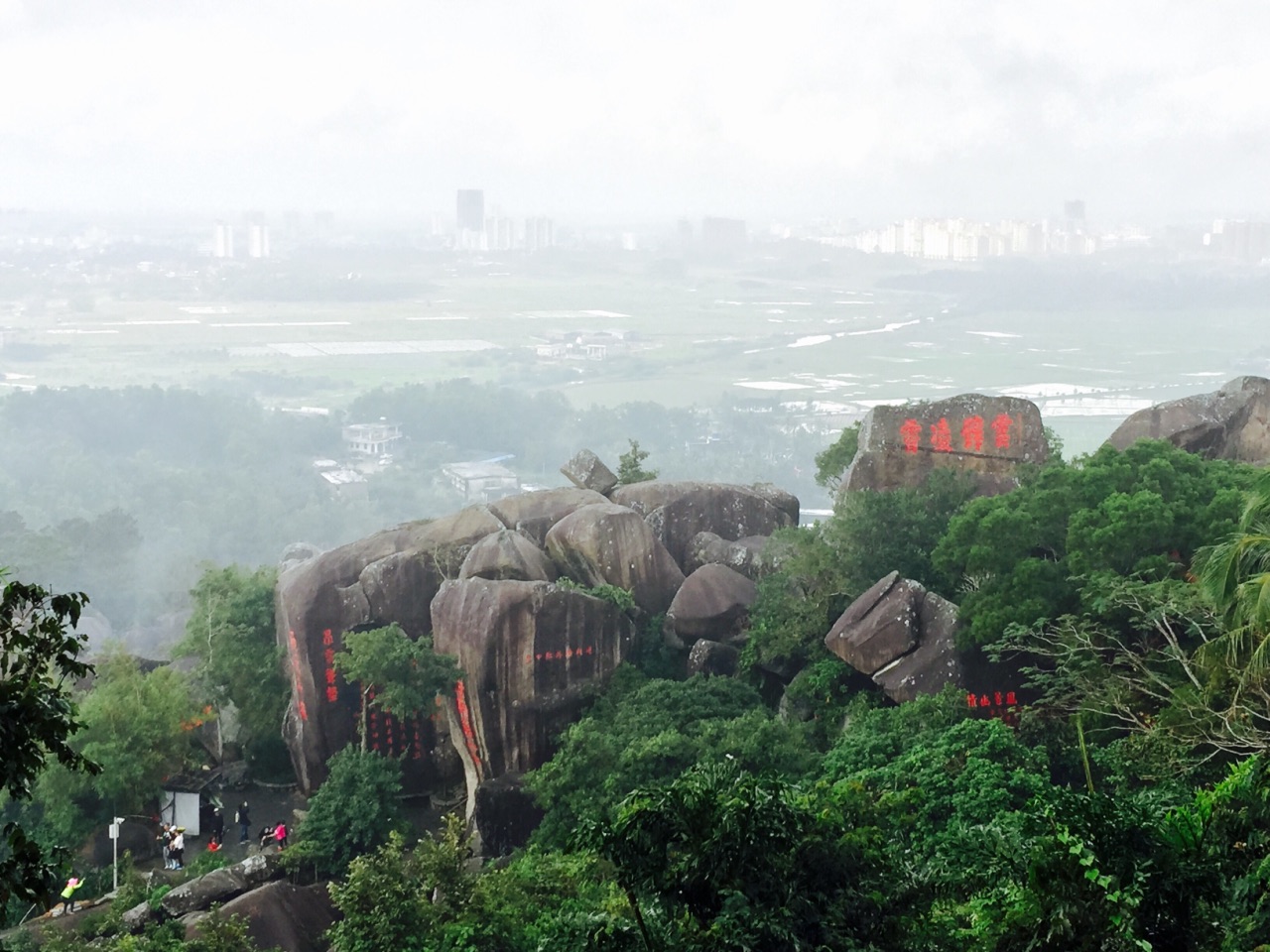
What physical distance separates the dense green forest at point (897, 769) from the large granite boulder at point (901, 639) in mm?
274

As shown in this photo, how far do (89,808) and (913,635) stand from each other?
9.42 m

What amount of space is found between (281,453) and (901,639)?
2268 inches

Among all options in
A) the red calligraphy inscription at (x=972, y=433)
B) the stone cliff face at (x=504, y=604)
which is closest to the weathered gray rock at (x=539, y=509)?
the stone cliff face at (x=504, y=604)

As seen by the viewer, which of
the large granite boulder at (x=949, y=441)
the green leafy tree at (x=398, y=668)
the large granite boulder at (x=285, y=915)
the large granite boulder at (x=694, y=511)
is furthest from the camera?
the large granite boulder at (x=694, y=511)

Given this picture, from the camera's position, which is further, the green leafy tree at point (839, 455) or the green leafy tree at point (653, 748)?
the green leafy tree at point (839, 455)

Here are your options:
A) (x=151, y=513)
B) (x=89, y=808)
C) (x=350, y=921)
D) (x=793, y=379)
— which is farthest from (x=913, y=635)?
(x=793, y=379)

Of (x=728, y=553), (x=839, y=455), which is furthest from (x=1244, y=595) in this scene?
(x=839, y=455)

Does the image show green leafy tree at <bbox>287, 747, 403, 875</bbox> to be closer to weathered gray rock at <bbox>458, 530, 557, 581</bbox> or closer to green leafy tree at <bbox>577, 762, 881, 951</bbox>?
weathered gray rock at <bbox>458, 530, 557, 581</bbox>

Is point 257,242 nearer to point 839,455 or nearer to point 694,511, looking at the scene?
point 839,455

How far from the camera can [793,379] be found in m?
82.5

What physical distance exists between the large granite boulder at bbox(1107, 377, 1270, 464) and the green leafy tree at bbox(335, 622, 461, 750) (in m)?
8.91

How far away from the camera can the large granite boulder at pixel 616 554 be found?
18.1 metres

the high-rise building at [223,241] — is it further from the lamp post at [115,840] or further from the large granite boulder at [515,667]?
the lamp post at [115,840]

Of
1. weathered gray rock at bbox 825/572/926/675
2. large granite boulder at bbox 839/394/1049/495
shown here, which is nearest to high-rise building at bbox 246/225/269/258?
large granite boulder at bbox 839/394/1049/495
